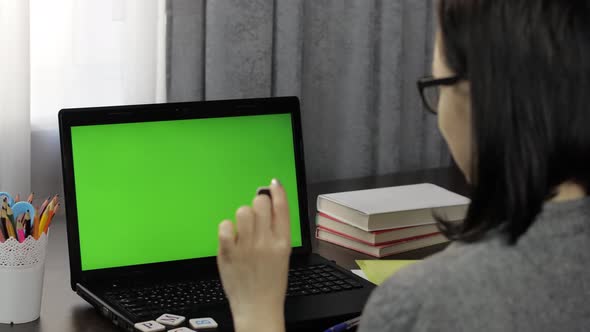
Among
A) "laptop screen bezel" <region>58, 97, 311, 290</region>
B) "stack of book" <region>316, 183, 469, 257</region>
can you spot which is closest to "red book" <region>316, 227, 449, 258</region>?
"stack of book" <region>316, 183, 469, 257</region>

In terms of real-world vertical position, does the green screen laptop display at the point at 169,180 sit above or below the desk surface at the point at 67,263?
above

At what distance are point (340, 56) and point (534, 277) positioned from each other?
153cm

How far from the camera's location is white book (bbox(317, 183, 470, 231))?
1552 millimetres

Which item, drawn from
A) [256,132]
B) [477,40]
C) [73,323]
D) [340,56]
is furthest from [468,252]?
[340,56]

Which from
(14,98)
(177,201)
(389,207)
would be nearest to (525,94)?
(177,201)

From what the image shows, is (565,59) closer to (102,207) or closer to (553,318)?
(553,318)

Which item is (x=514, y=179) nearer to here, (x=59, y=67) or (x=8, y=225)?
(x=8, y=225)

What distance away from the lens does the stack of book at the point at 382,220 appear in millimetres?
1545

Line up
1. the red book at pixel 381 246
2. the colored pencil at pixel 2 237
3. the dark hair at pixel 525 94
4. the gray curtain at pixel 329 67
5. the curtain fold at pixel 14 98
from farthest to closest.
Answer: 1. the gray curtain at pixel 329 67
2. the curtain fold at pixel 14 98
3. the red book at pixel 381 246
4. the colored pencil at pixel 2 237
5. the dark hair at pixel 525 94

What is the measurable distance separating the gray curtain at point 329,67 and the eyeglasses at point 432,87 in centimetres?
114

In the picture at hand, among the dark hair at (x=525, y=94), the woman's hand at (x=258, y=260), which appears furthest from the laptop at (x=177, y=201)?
the dark hair at (x=525, y=94)

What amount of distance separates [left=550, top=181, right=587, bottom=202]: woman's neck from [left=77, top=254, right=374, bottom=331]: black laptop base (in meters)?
0.50

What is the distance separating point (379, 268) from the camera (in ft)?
4.78

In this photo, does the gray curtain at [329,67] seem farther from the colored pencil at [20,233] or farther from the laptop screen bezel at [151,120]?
the colored pencil at [20,233]
